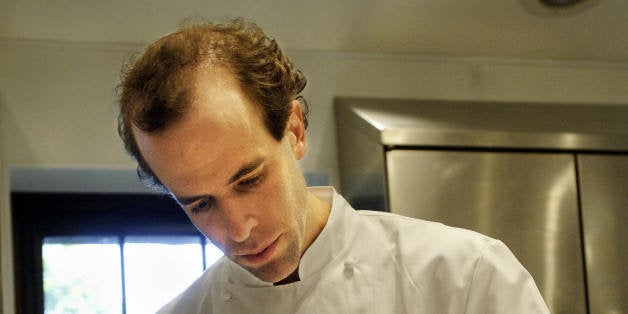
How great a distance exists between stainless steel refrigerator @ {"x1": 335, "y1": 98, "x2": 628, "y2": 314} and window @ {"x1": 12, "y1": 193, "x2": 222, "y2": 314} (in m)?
0.50

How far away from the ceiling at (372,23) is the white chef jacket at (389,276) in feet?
4.26

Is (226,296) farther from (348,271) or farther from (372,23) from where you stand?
(372,23)

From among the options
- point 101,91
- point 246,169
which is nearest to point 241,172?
point 246,169

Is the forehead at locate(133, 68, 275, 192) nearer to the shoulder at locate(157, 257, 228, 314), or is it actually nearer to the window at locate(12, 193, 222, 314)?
the shoulder at locate(157, 257, 228, 314)

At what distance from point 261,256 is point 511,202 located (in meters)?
1.52

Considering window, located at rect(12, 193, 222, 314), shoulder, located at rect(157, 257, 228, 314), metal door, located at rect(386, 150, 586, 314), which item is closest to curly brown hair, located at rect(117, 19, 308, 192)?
shoulder, located at rect(157, 257, 228, 314)

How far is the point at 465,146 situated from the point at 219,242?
1.52 m

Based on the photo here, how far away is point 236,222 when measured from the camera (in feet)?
4.03

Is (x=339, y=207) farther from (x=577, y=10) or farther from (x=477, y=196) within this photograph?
(x=577, y=10)

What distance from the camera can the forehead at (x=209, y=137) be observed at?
1.20 metres

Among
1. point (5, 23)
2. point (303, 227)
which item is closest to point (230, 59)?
point (303, 227)

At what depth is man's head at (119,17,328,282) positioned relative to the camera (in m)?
1.20

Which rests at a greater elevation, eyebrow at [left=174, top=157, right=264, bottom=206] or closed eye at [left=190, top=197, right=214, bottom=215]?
eyebrow at [left=174, top=157, right=264, bottom=206]

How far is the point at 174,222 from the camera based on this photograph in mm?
2895
